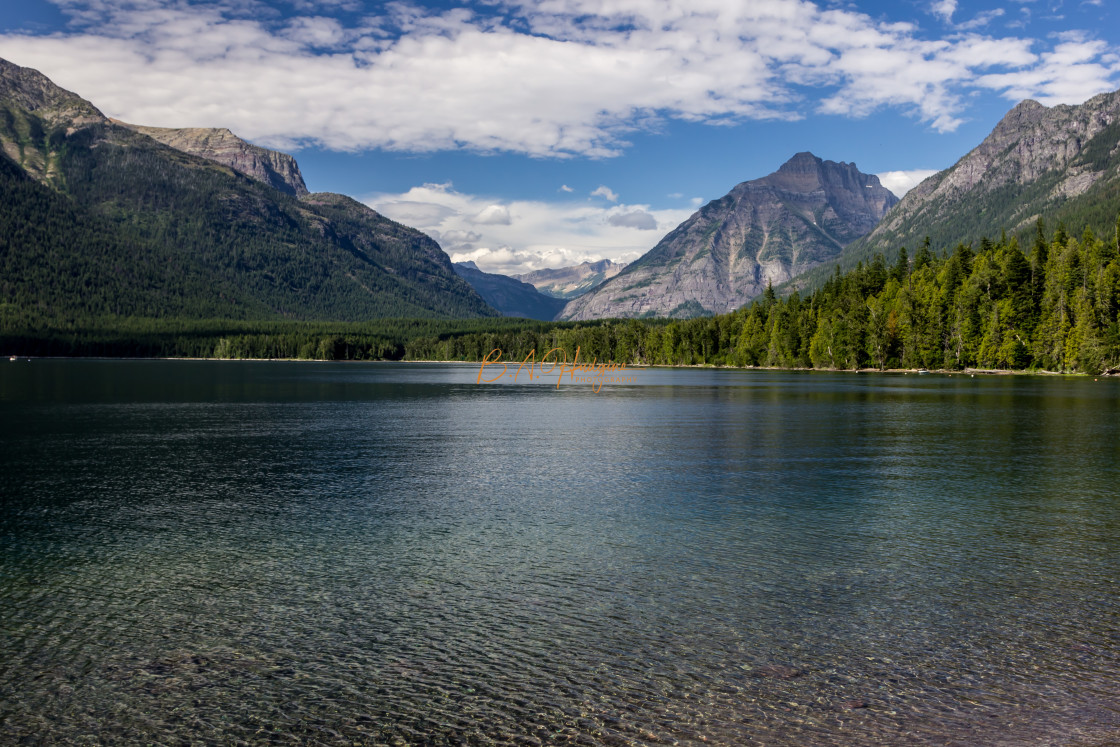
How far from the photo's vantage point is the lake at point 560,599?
13.7m

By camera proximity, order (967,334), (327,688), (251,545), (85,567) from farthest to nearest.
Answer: (967,334), (251,545), (85,567), (327,688)

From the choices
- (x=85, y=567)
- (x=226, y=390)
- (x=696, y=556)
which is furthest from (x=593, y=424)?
(x=226, y=390)

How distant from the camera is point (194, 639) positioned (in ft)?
57.0

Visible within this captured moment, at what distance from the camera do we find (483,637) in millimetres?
17484

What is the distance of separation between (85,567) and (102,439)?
39556mm

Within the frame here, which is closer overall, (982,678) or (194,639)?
(982,678)

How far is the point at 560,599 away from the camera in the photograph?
795 inches

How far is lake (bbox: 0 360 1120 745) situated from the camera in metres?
13.7

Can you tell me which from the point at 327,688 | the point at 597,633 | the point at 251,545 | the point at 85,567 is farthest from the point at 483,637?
the point at 85,567

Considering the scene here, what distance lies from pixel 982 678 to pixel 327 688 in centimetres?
1335

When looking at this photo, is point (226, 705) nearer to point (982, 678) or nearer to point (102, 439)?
point (982, 678)

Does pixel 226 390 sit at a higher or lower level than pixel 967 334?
lower

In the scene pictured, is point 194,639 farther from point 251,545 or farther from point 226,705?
point 251,545

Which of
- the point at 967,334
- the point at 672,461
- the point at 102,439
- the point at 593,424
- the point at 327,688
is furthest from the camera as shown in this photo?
the point at 967,334
